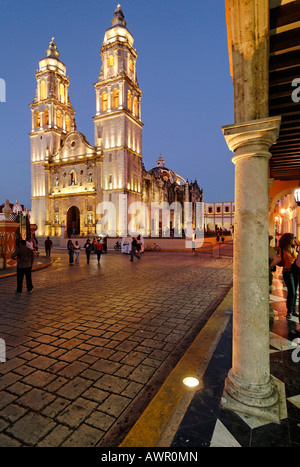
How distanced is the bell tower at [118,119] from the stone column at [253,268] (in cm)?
2961

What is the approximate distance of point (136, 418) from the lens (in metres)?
2.24

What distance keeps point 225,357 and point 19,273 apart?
6.15 meters

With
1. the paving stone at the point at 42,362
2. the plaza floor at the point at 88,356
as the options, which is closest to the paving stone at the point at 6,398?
the plaza floor at the point at 88,356

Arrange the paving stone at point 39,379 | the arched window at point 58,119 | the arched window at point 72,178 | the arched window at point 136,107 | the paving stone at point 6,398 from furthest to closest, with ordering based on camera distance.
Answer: the arched window at point 58,119
the arched window at point 72,178
the arched window at point 136,107
the paving stone at point 39,379
the paving stone at point 6,398

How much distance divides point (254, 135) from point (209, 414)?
2.74m

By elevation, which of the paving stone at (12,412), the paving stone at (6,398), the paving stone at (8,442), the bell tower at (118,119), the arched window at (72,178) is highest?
the bell tower at (118,119)

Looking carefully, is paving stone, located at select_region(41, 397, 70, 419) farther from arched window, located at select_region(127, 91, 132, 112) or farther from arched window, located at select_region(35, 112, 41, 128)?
arched window, located at select_region(35, 112, 41, 128)

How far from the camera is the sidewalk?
6.47 feet

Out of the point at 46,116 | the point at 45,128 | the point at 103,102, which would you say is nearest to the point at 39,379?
the point at 103,102

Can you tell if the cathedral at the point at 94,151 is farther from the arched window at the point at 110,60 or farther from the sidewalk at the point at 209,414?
the sidewalk at the point at 209,414

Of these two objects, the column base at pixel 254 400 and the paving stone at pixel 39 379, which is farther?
the paving stone at pixel 39 379

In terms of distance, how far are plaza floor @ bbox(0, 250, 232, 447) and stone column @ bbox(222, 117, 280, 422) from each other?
99cm

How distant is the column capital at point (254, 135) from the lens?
2.36 metres
